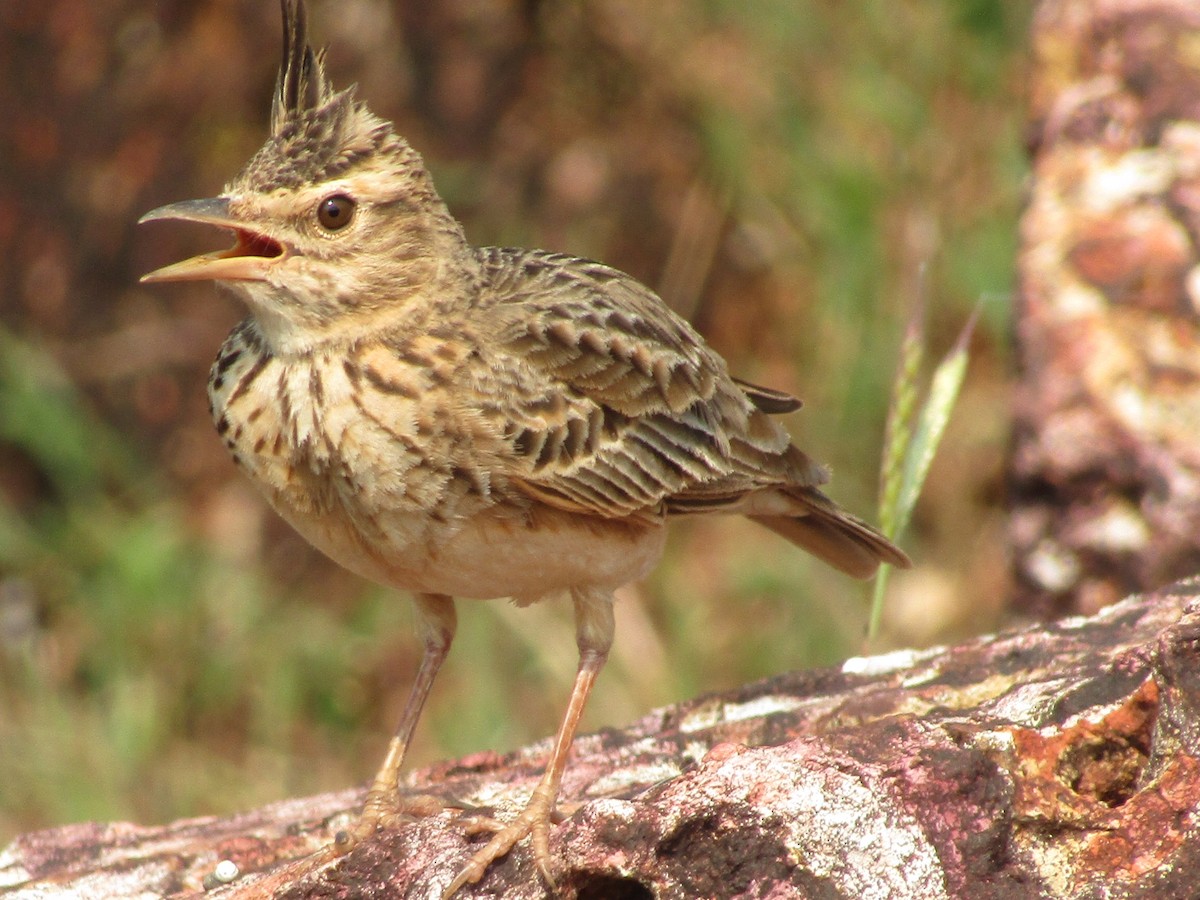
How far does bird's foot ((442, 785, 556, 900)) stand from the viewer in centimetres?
369

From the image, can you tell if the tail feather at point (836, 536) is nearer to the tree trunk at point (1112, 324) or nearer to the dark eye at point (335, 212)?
the tree trunk at point (1112, 324)

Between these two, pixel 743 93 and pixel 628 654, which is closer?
pixel 628 654

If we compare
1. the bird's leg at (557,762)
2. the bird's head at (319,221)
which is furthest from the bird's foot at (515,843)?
the bird's head at (319,221)

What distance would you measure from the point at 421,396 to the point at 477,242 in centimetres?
509

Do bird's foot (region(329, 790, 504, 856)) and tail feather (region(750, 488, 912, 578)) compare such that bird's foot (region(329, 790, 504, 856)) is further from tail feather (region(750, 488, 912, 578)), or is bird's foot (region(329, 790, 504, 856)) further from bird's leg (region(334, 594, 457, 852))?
tail feather (region(750, 488, 912, 578))

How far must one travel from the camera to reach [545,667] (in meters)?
7.95

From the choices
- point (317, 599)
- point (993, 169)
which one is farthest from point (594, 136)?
point (317, 599)

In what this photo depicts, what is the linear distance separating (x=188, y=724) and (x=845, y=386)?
3698 millimetres

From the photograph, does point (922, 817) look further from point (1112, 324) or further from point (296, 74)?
point (1112, 324)

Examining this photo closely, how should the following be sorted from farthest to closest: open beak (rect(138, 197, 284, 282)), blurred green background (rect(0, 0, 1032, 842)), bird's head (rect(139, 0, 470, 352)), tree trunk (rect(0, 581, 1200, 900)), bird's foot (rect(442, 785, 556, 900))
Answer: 1. blurred green background (rect(0, 0, 1032, 842))
2. bird's head (rect(139, 0, 470, 352))
3. open beak (rect(138, 197, 284, 282))
4. bird's foot (rect(442, 785, 556, 900))
5. tree trunk (rect(0, 581, 1200, 900))

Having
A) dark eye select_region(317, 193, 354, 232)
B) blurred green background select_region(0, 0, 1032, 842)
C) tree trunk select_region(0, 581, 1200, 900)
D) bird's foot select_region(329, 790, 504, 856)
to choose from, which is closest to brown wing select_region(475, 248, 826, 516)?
dark eye select_region(317, 193, 354, 232)

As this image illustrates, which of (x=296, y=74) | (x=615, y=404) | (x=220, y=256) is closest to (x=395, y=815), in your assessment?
(x=615, y=404)

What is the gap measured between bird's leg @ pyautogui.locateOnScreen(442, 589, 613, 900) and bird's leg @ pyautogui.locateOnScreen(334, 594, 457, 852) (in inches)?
15.1

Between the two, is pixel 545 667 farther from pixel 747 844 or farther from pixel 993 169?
pixel 747 844
